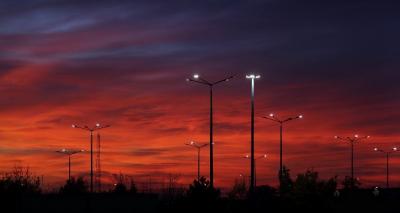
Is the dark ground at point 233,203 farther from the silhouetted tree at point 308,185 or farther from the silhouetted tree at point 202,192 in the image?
the silhouetted tree at point 202,192

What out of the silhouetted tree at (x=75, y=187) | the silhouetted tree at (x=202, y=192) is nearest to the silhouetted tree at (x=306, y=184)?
the silhouetted tree at (x=202, y=192)

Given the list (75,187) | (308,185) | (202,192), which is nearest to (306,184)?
(308,185)

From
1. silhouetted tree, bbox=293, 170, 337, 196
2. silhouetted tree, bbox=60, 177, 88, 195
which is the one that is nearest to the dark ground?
silhouetted tree, bbox=293, 170, 337, 196

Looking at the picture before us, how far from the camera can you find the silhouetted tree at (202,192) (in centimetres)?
6203

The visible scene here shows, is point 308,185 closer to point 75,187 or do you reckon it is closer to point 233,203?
point 233,203

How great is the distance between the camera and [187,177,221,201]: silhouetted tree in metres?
62.0

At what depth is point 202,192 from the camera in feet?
204

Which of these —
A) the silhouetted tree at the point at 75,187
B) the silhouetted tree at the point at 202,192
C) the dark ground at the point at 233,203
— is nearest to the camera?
the silhouetted tree at the point at 202,192

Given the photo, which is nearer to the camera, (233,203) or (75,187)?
(233,203)

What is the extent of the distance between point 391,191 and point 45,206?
3710 cm

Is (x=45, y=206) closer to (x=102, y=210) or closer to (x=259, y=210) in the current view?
(x=102, y=210)

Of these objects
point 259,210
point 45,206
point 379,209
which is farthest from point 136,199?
point 379,209

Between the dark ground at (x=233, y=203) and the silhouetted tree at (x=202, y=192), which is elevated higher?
the silhouetted tree at (x=202, y=192)

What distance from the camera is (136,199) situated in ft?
338
